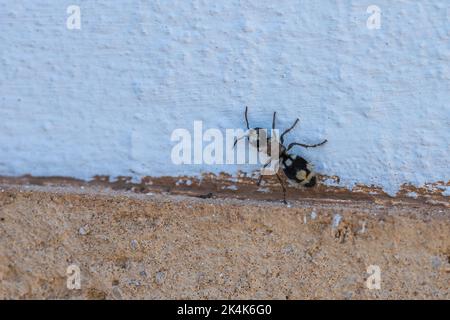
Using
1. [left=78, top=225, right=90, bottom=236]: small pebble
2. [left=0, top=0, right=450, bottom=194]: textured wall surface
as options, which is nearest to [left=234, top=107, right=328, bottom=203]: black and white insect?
[left=0, top=0, right=450, bottom=194]: textured wall surface

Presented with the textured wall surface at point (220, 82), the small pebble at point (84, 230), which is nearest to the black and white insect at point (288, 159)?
the textured wall surface at point (220, 82)

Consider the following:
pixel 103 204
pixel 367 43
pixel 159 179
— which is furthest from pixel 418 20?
pixel 103 204

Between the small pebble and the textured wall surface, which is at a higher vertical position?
the textured wall surface

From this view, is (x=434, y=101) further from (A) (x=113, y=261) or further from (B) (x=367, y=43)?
(A) (x=113, y=261)

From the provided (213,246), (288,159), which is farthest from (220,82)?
(213,246)

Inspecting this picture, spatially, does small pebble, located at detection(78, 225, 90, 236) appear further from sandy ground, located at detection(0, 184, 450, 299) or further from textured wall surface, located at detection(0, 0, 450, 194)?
textured wall surface, located at detection(0, 0, 450, 194)

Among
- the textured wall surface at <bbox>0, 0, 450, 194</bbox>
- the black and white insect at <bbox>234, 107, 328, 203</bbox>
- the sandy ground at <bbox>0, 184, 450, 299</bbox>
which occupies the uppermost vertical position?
the textured wall surface at <bbox>0, 0, 450, 194</bbox>

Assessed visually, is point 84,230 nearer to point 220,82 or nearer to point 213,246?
point 213,246
